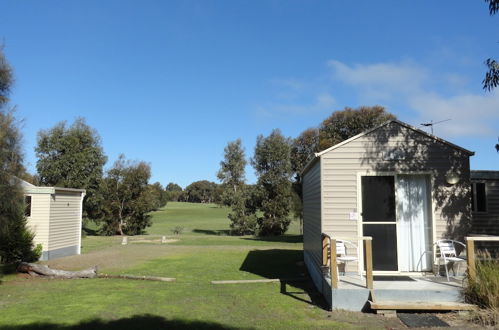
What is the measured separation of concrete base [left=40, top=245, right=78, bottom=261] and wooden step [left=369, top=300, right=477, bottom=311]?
39.4 ft

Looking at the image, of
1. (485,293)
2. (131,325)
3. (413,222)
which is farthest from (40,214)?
(485,293)

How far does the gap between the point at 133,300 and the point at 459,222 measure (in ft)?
22.1

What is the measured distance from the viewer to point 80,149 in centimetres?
2753

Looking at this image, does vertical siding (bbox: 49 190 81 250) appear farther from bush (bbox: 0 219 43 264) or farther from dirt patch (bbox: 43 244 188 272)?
bush (bbox: 0 219 43 264)

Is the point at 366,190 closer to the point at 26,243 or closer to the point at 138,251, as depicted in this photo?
the point at 26,243

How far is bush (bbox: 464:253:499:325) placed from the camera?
19.2 ft

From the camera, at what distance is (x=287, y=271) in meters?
11.7

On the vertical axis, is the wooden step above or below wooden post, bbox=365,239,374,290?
below

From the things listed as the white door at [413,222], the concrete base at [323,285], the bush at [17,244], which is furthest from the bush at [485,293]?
the bush at [17,244]

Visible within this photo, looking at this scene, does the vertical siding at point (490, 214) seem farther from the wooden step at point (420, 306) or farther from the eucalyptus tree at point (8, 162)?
the eucalyptus tree at point (8, 162)

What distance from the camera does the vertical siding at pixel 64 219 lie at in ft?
48.0

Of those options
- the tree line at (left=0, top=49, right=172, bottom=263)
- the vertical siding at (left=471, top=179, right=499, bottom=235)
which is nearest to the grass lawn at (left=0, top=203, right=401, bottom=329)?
the vertical siding at (left=471, top=179, right=499, bottom=235)

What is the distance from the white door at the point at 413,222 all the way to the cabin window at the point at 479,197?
2448 mm

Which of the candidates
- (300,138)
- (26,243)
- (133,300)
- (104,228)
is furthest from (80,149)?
(133,300)
